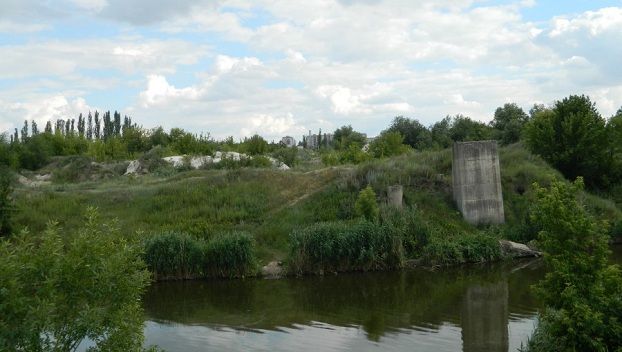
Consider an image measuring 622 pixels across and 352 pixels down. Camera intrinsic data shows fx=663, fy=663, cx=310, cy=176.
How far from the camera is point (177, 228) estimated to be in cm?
2520

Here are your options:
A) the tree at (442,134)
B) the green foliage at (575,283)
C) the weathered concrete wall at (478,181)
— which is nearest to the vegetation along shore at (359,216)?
the green foliage at (575,283)

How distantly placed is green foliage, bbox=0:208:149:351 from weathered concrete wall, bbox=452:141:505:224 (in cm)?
2091

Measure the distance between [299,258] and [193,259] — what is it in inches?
141

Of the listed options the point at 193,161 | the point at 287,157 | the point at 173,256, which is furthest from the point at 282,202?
the point at 287,157

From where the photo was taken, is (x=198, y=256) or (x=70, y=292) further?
(x=198, y=256)

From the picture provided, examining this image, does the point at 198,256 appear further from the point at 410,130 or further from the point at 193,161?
the point at 410,130

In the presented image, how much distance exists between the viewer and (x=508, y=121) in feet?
218

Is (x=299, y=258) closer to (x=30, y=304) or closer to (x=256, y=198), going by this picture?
(x=256, y=198)

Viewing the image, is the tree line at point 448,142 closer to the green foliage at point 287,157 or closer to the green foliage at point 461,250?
the green foliage at point 287,157

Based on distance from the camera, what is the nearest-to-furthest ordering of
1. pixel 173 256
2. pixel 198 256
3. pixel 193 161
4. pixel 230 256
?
1. pixel 173 256
2. pixel 230 256
3. pixel 198 256
4. pixel 193 161

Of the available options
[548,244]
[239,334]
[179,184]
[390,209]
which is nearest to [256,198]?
[179,184]

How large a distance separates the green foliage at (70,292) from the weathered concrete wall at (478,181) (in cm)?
2091

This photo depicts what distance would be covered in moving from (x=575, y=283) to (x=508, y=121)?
58482 mm

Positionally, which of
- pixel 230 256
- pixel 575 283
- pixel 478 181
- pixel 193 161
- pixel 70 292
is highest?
pixel 193 161
